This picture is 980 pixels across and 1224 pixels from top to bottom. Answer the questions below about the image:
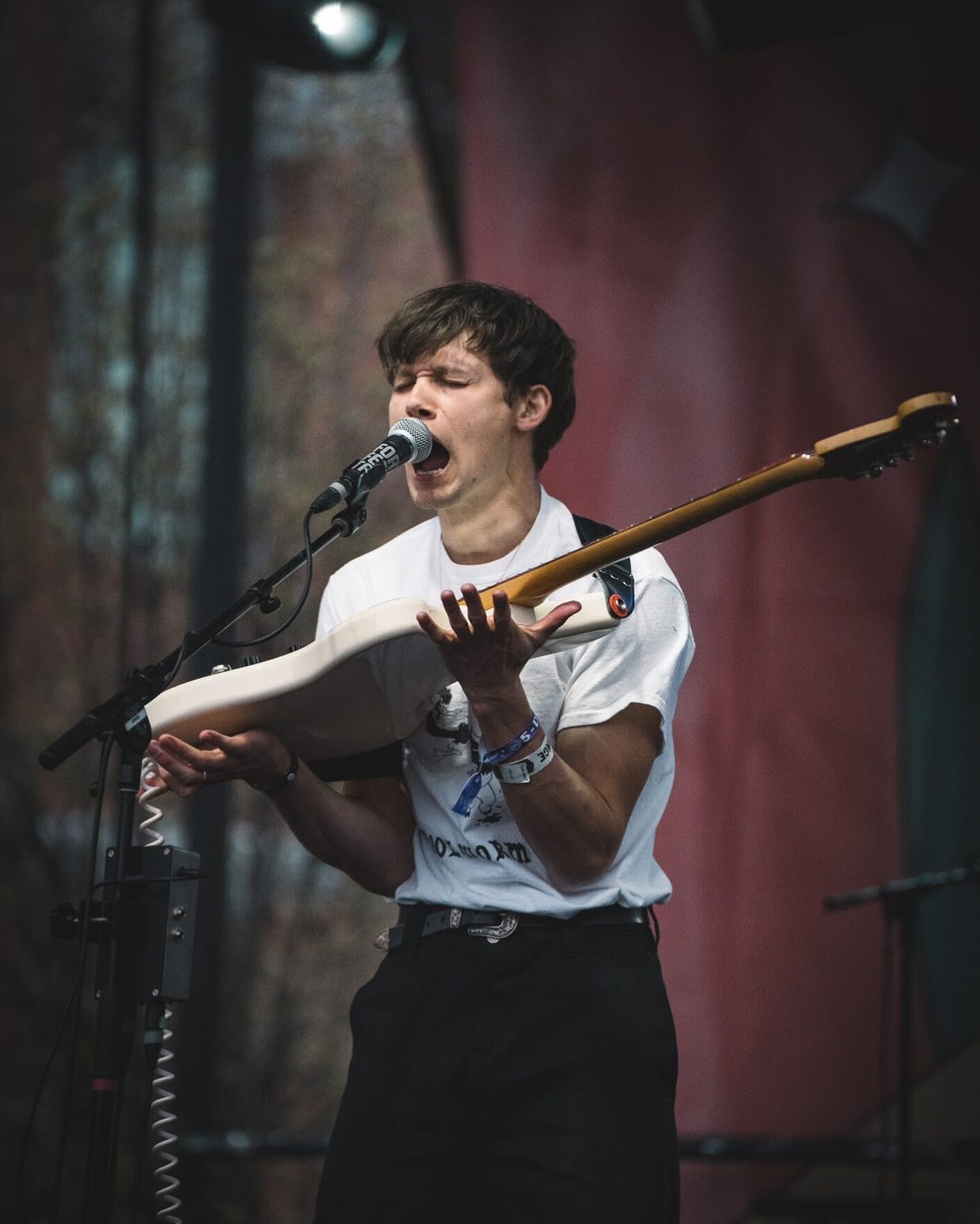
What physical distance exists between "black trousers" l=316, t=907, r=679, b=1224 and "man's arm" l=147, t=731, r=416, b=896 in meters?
0.21

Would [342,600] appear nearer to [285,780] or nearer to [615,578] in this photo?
[285,780]

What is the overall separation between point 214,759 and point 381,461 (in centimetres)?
47

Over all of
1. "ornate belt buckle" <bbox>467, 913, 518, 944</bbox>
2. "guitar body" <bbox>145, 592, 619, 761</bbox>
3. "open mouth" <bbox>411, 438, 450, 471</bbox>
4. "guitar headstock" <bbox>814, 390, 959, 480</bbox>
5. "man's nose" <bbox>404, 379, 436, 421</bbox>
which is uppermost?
"man's nose" <bbox>404, 379, 436, 421</bbox>

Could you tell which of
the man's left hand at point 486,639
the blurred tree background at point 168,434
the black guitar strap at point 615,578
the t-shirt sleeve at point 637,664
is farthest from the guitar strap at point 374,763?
the blurred tree background at point 168,434

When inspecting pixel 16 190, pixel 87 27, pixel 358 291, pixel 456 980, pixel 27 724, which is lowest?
pixel 456 980

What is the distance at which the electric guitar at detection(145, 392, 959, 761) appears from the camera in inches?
65.1

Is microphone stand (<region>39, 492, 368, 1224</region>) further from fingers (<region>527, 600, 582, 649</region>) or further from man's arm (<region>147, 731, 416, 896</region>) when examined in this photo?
fingers (<region>527, 600, 582, 649</region>)

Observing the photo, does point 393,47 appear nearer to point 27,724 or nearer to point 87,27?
point 87,27

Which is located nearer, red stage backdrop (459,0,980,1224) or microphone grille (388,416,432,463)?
microphone grille (388,416,432,463)

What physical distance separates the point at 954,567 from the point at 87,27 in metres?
3.42

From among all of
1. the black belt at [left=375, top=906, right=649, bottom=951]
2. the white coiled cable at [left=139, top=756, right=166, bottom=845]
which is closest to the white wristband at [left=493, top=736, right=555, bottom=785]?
the black belt at [left=375, top=906, right=649, bottom=951]

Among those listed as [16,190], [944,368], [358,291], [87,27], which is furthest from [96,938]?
[87,27]

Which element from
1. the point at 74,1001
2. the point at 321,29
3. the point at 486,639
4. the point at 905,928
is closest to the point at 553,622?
the point at 486,639

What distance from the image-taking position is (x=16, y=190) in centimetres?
455
